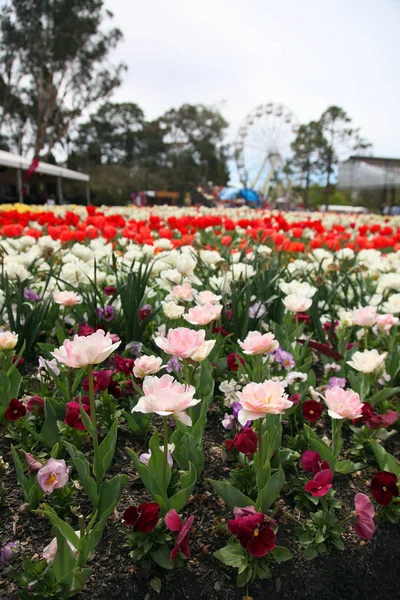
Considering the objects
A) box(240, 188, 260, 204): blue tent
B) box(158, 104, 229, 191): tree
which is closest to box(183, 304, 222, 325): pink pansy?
box(240, 188, 260, 204): blue tent

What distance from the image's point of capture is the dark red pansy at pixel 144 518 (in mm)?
1172

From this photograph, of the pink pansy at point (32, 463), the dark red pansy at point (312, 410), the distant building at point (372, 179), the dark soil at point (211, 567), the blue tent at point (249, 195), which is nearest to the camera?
the dark soil at point (211, 567)

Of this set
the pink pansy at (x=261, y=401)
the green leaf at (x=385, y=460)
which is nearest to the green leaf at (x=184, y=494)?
the pink pansy at (x=261, y=401)

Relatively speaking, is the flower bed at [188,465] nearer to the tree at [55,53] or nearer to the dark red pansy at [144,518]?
the dark red pansy at [144,518]

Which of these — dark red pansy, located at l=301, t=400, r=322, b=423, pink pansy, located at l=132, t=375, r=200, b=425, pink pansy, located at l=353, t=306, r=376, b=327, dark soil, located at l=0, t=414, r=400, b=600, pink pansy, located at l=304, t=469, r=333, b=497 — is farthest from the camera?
pink pansy, located at l=353, t=306, r=376, b=327

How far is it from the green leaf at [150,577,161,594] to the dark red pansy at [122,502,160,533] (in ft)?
0.35

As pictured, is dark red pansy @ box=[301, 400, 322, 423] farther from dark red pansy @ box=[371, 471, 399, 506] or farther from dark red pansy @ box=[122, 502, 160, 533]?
dark red pansy @ box=[122, 502, 160, 533]

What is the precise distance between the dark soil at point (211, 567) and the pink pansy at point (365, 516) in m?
0.11

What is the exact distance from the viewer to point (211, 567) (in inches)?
48.6

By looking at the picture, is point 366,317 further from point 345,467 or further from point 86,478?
point 86,478

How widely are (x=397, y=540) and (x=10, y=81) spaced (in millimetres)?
29391

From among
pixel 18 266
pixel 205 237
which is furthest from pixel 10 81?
pixel 18 266

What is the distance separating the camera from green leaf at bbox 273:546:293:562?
1.21 metres

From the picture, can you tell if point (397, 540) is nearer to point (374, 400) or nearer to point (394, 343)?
point (374, 400)
